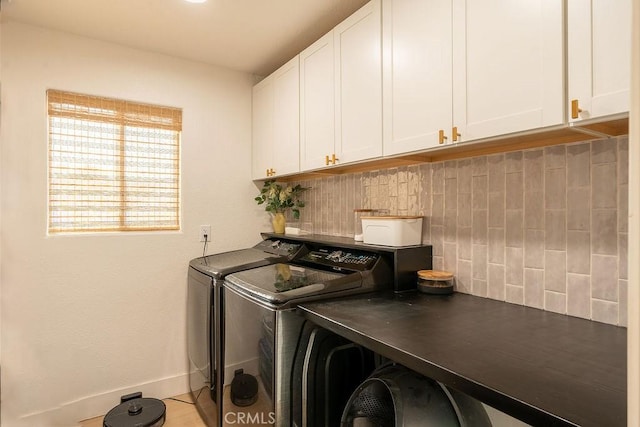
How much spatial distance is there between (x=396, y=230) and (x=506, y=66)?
875mm

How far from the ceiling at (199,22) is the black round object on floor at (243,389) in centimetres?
189

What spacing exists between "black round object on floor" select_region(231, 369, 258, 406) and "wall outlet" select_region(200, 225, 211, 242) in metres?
1.15

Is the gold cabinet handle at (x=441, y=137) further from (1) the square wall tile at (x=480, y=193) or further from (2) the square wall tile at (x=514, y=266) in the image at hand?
(2) the square wall tile at (x=514, y=266)

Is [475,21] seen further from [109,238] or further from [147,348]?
[147,348]

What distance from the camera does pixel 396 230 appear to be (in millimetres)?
1868

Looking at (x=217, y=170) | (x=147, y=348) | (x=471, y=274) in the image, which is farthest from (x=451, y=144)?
(x=147, y=348)

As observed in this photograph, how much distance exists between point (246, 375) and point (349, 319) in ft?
2.39

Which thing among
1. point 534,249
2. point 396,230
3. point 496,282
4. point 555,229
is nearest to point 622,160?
point 555,229

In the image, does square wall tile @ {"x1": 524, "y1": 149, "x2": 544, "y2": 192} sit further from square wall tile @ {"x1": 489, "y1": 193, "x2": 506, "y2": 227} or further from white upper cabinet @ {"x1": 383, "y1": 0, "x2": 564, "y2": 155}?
white upper cabinet @ {"x1": 383, "y1": 0, "x2": 564, "y2": 155}

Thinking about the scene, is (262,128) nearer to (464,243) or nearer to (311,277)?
A: (311,277)

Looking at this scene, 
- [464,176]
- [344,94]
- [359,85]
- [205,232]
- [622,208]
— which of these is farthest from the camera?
[205,232]

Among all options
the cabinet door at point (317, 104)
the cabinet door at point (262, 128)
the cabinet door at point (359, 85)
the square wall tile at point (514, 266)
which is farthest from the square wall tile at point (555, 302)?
the cabinet door at point (262, 128)

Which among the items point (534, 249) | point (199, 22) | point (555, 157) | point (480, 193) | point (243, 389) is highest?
point (199, 22)

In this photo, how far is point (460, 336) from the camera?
47.5 inches
